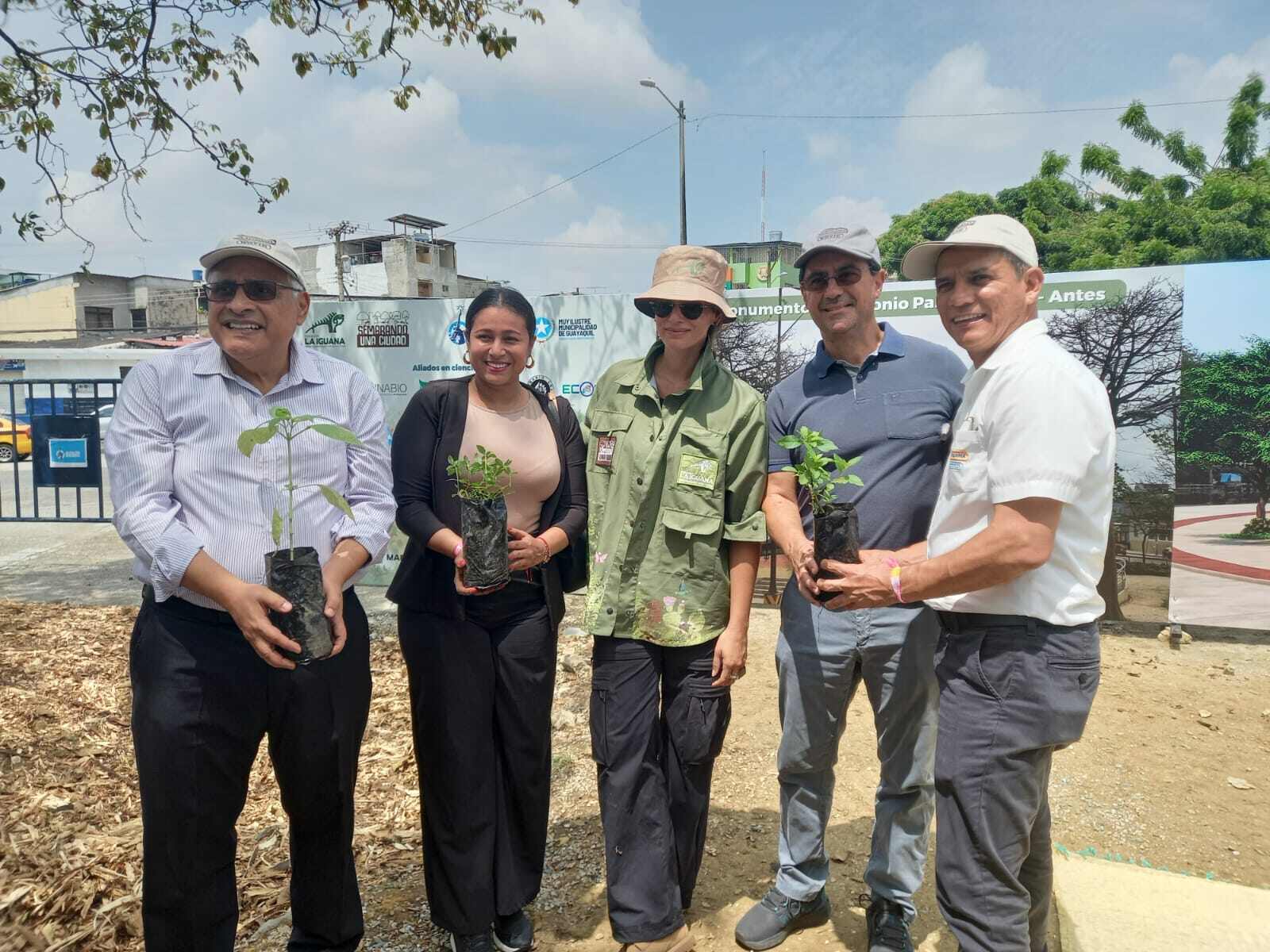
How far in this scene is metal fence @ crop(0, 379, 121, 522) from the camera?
9.13 meters

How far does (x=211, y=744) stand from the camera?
2.20 meters

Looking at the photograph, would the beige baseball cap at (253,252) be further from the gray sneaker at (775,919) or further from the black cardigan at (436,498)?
the gray sneaker at (775,919)

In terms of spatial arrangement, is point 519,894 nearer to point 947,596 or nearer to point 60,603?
point 947,596

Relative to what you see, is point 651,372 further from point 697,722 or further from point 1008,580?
point 1008,580

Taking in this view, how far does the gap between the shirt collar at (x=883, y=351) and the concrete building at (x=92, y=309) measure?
145 feet

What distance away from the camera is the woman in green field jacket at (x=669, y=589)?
8.74ft

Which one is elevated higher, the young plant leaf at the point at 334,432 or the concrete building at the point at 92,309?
the concrete building at the point at 92,309

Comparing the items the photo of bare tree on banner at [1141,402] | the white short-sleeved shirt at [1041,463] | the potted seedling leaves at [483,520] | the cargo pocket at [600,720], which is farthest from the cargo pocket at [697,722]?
the photo of bare tree on banner at [1141,402]

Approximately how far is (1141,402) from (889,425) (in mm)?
4494

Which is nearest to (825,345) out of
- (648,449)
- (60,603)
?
(648,449)

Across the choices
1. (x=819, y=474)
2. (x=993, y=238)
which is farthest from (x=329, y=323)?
(x=993, y=238)

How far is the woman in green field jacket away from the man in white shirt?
0.66 meters

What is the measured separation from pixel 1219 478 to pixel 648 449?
17.5 ft

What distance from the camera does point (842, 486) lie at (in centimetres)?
277
